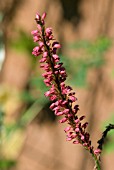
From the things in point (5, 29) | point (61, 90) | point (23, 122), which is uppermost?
point (5, 29)

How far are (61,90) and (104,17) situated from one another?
296 centimetres

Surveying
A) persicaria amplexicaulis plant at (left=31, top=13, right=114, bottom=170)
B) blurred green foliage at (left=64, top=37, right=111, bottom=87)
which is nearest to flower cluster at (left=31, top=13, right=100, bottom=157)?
persicaria amplexicaulis plant at (left=31, top=13, right=114, bottom=170)

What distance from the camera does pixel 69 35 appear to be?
367 centimetres

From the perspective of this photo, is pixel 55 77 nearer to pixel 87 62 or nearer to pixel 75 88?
pixel 87 62

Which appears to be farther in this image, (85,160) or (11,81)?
(11,81)

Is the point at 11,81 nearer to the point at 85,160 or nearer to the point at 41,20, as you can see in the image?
the point at 85,160

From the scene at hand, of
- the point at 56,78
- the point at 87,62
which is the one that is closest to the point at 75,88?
the point at 87,62

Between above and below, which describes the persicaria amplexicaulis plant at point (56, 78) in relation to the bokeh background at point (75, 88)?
below

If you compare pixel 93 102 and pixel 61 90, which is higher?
pixel 93 102

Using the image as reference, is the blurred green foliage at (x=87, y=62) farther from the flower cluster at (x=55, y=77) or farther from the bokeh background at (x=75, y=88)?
the flower cluster at (x=55, y=77)

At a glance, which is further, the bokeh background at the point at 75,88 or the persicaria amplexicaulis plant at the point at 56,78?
the bokeh background at the point at 75,88

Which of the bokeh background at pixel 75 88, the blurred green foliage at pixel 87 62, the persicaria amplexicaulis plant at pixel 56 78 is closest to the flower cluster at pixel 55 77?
the persicaria amplexicaulis plant at pixel 56 78

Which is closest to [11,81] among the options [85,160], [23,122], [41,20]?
[85,160]

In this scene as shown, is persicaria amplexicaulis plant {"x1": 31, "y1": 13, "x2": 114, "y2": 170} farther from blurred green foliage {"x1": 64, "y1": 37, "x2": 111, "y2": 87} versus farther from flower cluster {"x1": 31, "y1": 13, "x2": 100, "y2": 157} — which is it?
blurred green foliage {"x1": 64, "y1": 37, "x2": 111, "y2": 87}
